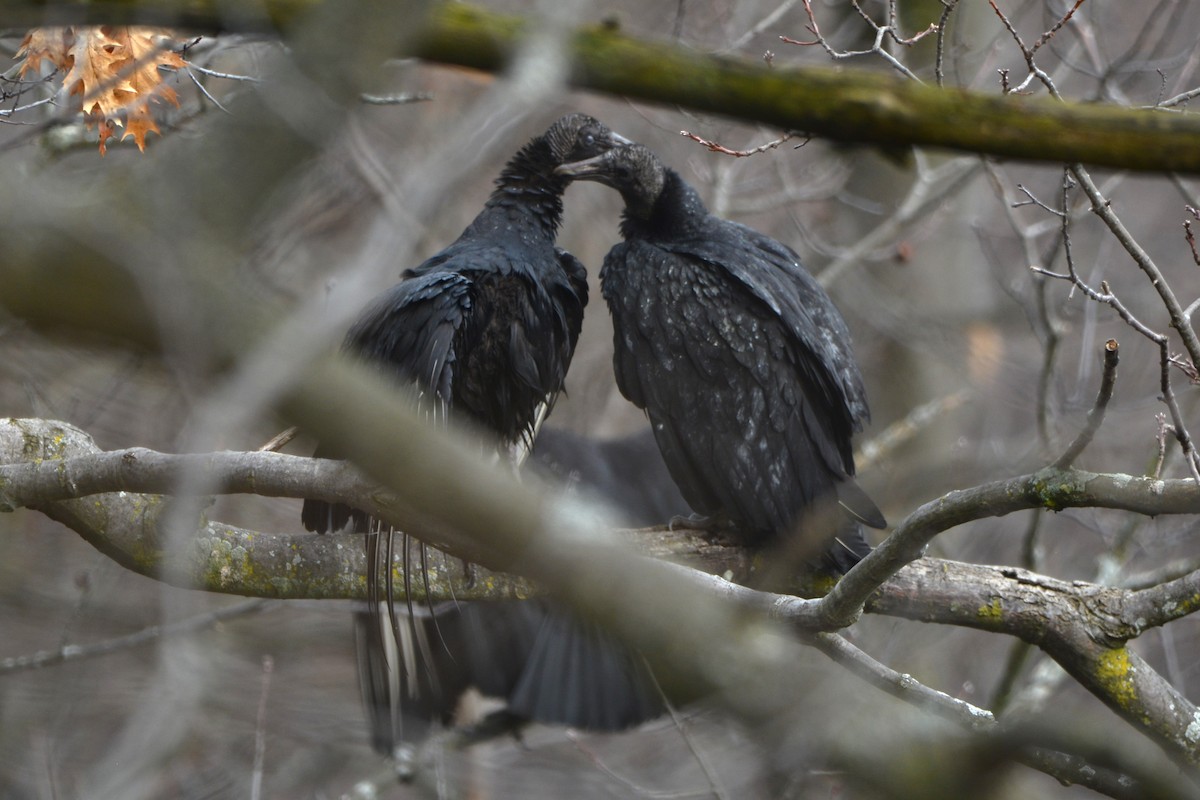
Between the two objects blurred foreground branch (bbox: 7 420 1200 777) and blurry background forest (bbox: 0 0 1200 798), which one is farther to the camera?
blurry background forest (bbox: 0 0 1200 798)

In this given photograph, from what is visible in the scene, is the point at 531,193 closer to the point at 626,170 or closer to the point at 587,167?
the point at 587,167

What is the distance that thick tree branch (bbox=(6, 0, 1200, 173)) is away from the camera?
160 centimetres

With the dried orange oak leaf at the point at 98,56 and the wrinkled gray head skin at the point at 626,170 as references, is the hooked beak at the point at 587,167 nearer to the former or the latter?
the wrinkled gray head skin at the point at 626,170

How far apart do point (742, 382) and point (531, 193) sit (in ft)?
3.56

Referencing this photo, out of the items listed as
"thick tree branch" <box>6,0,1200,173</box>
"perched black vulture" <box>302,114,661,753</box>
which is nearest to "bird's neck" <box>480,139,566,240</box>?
"perched black vulture" <box>302,114,661,753</box>

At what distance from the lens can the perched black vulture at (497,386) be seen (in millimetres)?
3881

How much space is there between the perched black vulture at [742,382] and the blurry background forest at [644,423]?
0.41 meters

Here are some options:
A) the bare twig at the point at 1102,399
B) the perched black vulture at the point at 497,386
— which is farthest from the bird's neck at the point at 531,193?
the bare twig at the point at 1102,399

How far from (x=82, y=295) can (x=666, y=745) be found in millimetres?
5661

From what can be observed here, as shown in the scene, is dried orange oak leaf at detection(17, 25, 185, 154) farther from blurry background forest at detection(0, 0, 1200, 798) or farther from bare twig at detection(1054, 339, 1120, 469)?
bare twig at detection(1054, 339, 1120, 469)

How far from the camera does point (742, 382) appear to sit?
14.0 ft

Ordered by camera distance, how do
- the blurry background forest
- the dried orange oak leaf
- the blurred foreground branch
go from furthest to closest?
1. the blurry background forest
2. the blurred foreground branch
3. the dried orange oak leaf

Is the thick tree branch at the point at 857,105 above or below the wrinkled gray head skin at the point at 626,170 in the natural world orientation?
below

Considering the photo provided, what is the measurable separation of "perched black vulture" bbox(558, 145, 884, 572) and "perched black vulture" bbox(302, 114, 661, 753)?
0.95ft
